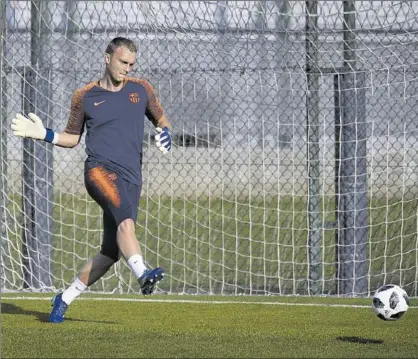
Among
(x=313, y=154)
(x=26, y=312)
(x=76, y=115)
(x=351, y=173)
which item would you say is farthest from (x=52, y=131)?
(x=351, y=173)

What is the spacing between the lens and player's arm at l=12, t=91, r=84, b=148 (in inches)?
310

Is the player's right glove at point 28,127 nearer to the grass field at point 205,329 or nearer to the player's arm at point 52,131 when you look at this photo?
the player's arm at point 52,131

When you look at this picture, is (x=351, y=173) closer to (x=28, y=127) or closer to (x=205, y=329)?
(x=205, y=329)

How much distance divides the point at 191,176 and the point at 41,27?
7.77 ft

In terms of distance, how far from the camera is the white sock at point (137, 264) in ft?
24.5

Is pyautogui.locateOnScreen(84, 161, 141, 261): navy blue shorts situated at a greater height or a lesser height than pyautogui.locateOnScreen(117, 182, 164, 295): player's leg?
greater

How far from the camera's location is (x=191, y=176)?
1260cm

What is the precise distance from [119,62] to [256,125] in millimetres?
4299

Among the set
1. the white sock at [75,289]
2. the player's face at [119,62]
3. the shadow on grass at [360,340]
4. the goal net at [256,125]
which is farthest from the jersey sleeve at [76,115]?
the goal net at [256,125]

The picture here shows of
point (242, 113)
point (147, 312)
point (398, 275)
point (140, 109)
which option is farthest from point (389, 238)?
point (140, 109)

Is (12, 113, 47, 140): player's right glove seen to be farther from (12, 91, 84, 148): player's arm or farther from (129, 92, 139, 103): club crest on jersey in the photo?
(129, 92, 139, 103): club crest on jersey

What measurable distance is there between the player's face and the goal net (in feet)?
11.5

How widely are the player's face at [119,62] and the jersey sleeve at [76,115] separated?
0.98ft

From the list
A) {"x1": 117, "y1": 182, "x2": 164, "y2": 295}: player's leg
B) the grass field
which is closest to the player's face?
{"x1": 117, "y1": 182, "x2": 164, "y2": 295}: player's leg
